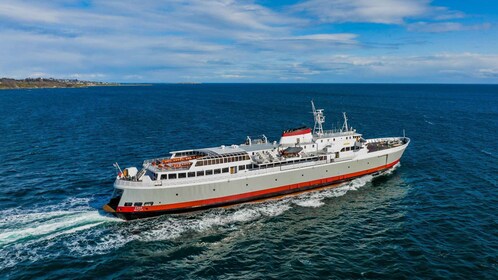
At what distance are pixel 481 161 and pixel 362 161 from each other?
23.7 m

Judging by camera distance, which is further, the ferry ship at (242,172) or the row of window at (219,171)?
the row of window at (219,171)

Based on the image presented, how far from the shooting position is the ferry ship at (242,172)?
39.2m

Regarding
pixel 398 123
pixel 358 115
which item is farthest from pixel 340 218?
pixel 358 115

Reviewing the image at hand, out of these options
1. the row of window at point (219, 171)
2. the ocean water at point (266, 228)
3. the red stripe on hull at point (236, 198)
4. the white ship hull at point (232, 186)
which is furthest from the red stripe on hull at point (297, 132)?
the ocean water at point (266, 228)

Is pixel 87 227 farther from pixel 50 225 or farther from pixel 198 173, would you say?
pixel 198 173

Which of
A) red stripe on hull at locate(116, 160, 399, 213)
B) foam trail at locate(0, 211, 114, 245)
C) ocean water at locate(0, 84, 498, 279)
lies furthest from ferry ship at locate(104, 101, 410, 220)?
foam trail at locate(0, 211, 114, 245)

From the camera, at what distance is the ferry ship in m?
39.2

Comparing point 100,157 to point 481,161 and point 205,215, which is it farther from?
point 481,161

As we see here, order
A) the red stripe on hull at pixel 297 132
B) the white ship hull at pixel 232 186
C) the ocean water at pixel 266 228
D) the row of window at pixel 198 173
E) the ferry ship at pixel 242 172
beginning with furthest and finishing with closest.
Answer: the red stripe on hull at pixel 297 132 → the row of window at pixel 198 173 → the ferry ship at pixel 242 172 → the white ship hull at pixel 232 186 → the ocean water at pixel 266 228

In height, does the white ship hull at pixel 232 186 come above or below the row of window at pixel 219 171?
below

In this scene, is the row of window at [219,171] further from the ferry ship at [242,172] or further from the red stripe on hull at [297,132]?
the red stripe on hull at [297,132]

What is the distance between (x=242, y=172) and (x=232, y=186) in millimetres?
2324

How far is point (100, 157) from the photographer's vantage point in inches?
2446

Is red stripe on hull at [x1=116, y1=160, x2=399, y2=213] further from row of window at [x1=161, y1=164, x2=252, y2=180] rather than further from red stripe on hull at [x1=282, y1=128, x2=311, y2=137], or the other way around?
red stripe on hull at [x1=282, y1=128, x2=311, y2=137]
